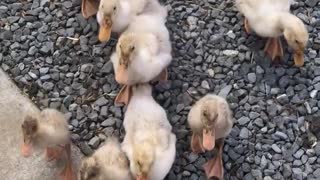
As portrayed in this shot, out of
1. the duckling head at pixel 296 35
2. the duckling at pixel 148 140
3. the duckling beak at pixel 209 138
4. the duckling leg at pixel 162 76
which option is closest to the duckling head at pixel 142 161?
the duckling at pixel 148 140

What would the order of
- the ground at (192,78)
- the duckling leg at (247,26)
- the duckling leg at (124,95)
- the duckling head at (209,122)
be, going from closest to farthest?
1. the duckling head at (209,122)
2. the ground at (192,78)
3. the duckling leg at (124,95)
4. the duckling leg at (247,26)

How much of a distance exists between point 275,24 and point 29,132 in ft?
5.08

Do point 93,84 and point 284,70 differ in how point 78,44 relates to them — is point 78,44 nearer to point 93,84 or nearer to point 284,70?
point 93,84

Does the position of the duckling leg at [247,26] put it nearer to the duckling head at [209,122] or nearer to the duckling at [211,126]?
the duckling at [211,126]

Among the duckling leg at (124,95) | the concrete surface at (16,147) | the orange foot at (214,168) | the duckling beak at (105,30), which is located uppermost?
the duckling beak at (105,30)

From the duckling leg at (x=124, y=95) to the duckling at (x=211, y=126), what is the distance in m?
0.40

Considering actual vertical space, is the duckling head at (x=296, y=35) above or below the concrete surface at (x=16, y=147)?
above

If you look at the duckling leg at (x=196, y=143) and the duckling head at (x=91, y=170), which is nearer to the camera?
the duckling head at (x=91, y=170)

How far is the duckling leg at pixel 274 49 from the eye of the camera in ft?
13.7

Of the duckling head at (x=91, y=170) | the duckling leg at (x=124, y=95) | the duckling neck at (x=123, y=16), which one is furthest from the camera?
the duckling neck at (x=123, y=16)

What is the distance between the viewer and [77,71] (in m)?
4.17

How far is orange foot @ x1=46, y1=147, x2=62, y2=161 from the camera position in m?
3.69

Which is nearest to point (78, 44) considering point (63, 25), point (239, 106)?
point (63, 25)

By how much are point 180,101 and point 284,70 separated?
2.17ft
